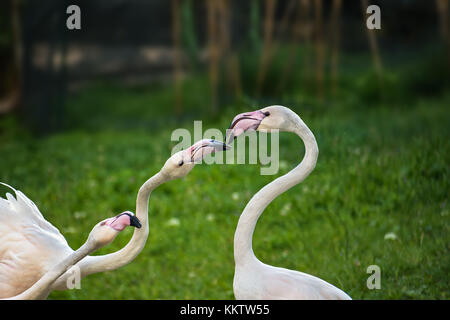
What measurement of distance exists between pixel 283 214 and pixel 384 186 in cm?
→ 83

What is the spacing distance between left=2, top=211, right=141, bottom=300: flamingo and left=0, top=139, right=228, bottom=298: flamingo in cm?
11

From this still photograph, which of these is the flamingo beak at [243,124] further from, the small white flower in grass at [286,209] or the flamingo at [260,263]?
the small white flower in grass at [286,209]

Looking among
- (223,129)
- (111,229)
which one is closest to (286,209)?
(223,129)

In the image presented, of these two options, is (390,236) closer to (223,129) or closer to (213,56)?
(223,129)

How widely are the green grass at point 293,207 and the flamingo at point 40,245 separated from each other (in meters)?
1.03

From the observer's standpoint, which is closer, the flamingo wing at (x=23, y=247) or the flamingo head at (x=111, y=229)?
the flamingo head at (x=111, y=229)

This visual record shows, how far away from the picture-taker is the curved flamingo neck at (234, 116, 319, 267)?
8.59ft

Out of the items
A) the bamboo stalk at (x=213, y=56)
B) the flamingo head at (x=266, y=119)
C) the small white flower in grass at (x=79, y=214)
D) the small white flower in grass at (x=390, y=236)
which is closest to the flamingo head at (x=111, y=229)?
the flamingo head at (x=266, y=119)

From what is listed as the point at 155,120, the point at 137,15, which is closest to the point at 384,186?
the point at 155,120

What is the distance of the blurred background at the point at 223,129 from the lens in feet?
13.7

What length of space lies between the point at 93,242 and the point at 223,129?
411 centimetres

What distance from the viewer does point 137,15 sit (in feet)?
38.0

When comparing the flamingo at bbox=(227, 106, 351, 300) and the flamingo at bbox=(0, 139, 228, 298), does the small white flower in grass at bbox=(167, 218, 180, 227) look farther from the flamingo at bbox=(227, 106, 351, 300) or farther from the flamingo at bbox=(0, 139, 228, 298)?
the flamingo at bbox=(227, 106, 351, 300)

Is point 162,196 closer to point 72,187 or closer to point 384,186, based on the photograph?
point 72,187
